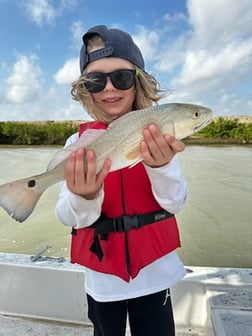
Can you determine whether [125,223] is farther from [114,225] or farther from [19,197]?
[19,197]

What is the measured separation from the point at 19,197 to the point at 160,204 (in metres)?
0.60

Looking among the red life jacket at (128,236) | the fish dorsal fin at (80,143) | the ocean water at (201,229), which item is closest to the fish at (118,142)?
the fish dorsal fin at (80,143)

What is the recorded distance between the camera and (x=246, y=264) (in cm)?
440

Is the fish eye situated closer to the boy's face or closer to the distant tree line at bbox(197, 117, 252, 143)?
the boy's face

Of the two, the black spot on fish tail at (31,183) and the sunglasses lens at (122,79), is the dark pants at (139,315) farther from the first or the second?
the sunglasses lens at (122,79)

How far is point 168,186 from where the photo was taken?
4.33ft

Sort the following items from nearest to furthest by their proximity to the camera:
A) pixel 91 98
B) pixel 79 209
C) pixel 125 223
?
pixel 79 209 < pixel 125 223 < pixel 91 98

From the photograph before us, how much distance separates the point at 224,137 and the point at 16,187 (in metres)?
22.8

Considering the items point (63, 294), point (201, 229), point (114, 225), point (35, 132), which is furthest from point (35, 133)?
point (114, 225)

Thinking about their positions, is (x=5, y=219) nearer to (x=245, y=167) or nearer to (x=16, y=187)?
(x=16, y=187)

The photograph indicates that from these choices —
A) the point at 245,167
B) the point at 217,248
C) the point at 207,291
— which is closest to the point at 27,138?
the point at 245,167

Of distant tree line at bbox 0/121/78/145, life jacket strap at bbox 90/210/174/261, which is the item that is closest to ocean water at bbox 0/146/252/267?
life jacket strap at bbox 90/210/174/261

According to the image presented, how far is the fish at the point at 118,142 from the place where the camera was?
1137mm

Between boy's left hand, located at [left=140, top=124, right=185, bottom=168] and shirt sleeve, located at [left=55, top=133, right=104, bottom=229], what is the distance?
0.88 ft
